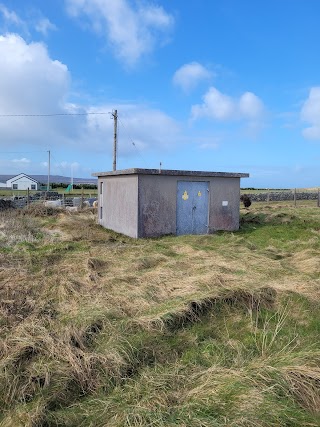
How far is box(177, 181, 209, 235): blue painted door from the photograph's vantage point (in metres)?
13.1

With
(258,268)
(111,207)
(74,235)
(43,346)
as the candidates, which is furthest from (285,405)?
(111,207)

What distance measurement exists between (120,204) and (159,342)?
988cm

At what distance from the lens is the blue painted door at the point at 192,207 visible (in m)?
13.1

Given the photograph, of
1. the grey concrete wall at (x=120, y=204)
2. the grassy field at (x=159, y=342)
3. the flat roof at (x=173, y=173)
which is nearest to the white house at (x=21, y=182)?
the grey concrete wall at (x=120, y=204)

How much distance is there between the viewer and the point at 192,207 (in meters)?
13.4

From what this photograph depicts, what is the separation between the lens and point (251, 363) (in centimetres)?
356

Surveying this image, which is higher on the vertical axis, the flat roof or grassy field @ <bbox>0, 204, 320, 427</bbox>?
the flat roof

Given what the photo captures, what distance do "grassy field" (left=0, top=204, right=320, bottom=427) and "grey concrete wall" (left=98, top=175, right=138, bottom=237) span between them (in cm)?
455

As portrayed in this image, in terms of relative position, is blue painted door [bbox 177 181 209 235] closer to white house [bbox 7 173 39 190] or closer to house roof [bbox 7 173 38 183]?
white house [bbox 7 173 39 190]

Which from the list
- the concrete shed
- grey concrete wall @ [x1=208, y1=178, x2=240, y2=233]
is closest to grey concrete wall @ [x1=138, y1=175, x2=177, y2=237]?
the concrete shed

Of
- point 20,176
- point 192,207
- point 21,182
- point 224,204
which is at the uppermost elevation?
point 20,176

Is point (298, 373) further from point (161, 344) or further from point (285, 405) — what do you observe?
point (161, 344)

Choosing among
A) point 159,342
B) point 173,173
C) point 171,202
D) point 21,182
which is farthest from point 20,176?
point 159,342

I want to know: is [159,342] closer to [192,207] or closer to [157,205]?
[157,205]
